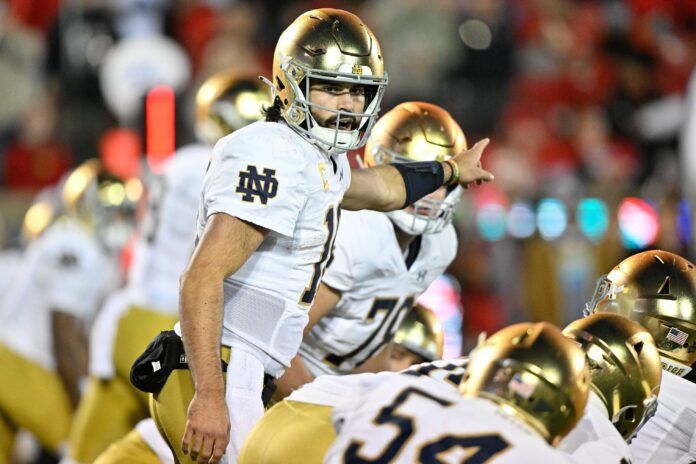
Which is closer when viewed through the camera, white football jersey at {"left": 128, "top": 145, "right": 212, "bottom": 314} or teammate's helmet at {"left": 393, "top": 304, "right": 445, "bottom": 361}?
teammate's helmet at {"left": 393, "top": 304, "right": 445, "bottom": 361}

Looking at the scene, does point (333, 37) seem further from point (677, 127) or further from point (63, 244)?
point (677, 127)

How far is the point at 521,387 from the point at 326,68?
3.89 feet

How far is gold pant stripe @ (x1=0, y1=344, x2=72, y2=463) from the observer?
19.7 ft

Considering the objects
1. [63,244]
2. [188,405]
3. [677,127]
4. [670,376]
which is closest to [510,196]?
[677,127]

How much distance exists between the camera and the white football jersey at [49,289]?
6262mm

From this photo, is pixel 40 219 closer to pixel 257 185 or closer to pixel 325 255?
pixel 325 255

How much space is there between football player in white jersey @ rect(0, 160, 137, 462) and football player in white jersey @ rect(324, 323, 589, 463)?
3.54m

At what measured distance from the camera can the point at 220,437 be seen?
3131 millimetres

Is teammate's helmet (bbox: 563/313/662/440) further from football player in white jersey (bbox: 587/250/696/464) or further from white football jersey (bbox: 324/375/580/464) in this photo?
white football jersey (bbox: 324/375/580/464)

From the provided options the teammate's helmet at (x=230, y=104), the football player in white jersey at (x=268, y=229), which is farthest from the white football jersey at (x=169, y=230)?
the football player in white jersey at (x=268, y=229)

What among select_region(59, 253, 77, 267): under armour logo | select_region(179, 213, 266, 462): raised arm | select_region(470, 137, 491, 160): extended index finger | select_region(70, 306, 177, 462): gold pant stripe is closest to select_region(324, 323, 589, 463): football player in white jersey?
select_region(179, 213, 266, 462): raised arm

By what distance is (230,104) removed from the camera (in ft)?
17.6

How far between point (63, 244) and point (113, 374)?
4.02 ft

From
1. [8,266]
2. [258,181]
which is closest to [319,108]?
[258,181]
